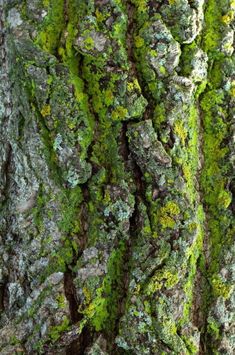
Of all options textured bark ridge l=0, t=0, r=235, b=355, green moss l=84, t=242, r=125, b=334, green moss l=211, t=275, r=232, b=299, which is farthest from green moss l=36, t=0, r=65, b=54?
green moss l=211, t=275, r=232, b=299

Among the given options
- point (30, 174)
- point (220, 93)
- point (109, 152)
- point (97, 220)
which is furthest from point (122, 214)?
point (220, 93)

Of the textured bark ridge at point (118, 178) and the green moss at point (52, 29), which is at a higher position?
the green moss at point (52, 29)

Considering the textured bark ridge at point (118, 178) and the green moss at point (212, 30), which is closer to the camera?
the textured bark ridge at point (118, 178)

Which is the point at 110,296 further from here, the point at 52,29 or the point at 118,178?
the point at 52,29

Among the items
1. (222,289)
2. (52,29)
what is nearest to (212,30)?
(52,29)

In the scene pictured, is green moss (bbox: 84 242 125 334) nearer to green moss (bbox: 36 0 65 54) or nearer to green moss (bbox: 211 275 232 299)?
green moss (bbox: 211 275 232 299)

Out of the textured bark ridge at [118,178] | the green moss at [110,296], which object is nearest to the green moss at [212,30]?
the textured bark ridge at [118,178]

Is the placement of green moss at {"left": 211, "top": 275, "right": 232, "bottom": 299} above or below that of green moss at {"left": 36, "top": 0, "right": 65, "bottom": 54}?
below

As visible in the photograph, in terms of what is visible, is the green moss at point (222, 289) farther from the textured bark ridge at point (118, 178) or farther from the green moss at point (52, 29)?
the green moss at point (52, 29)
